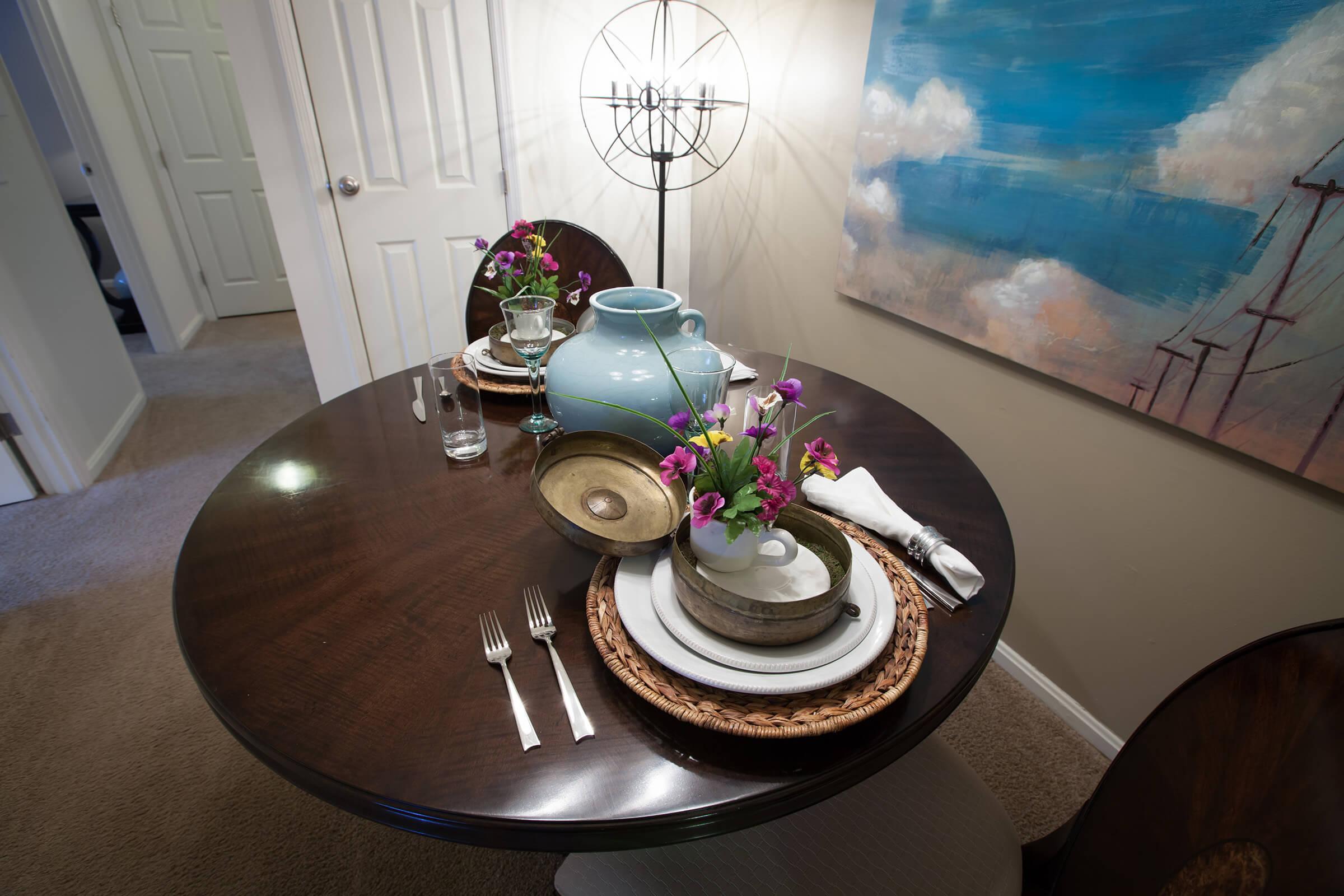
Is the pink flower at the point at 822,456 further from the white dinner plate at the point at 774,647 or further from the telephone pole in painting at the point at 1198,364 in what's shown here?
the telephone pole in painting at the point at 1198,364

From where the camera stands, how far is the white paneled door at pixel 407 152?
202 cm

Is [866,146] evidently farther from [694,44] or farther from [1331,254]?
[694,44]

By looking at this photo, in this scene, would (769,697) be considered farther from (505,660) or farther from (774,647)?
(505,660)

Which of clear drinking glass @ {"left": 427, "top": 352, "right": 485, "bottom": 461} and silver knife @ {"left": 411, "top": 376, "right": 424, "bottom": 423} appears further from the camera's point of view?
silver knife @ {"left": 411, "top": 376, "right": 424, "bottom": 423}

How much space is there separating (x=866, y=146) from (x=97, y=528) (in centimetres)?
262

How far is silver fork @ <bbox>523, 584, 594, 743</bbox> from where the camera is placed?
0.56 meters

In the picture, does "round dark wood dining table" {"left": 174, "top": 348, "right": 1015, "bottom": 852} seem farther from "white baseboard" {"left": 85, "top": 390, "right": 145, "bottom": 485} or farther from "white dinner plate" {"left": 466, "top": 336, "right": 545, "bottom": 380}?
"white baseboard" {"left": 85, "top": 390, "right": 145, "bottom": 485}

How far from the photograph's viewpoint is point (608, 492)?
0.77 m

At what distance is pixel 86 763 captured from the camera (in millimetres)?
1297

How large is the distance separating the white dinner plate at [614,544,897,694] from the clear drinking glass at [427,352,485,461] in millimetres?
433

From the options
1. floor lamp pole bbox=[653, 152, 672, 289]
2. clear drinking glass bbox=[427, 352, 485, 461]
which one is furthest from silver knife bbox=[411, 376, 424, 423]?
floor lamp pole bbox=[653, 152, 672, 289]

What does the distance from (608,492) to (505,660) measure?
0.24 m

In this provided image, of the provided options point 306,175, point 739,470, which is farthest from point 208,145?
point 739,470

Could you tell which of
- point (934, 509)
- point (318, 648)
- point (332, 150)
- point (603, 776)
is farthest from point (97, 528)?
point (934, 509)
